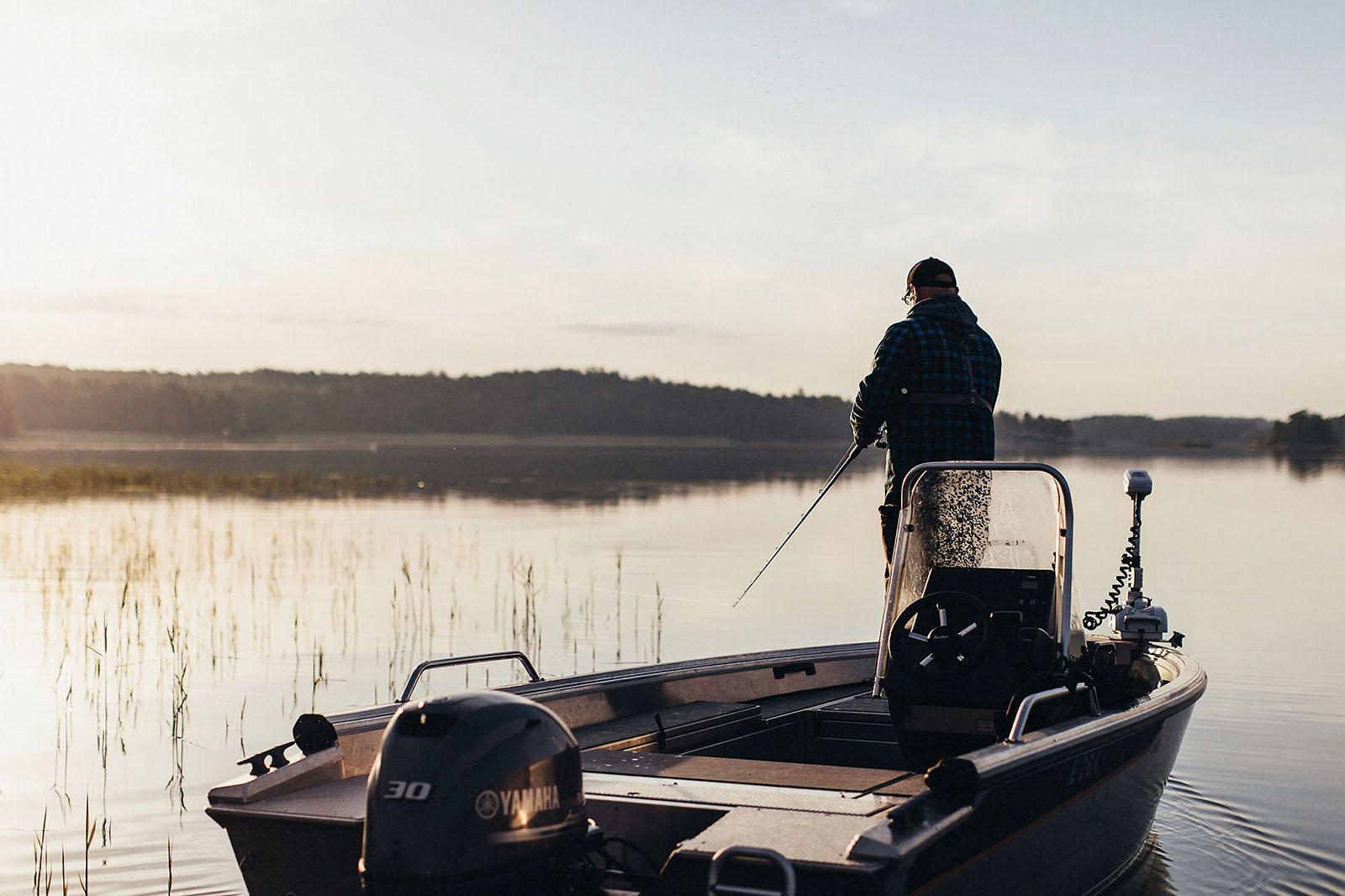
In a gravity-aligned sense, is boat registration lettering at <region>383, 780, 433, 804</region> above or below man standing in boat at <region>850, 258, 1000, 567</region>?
below

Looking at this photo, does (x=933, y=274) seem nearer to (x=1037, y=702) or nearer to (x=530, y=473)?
(x=1037, y=702)

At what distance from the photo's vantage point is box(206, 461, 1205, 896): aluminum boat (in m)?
3.15

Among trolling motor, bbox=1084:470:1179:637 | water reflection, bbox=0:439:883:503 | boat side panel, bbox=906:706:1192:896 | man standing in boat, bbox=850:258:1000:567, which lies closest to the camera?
boat side panel, bbox=906:706:1192:896

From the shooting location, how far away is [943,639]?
444 centimetres

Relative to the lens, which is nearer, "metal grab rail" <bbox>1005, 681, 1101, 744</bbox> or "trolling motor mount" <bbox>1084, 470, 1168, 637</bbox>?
"metal grab rail" <bbox>1005, 681, 1101, 744</bbox>

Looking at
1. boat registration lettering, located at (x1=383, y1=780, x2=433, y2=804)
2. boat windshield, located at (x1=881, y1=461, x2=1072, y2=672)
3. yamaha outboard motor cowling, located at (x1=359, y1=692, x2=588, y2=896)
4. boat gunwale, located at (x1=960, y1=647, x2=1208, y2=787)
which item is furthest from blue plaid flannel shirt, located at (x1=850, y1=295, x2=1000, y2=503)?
boat registration lettering, located at (x1=383, y1=780, x2=433, y2=804)

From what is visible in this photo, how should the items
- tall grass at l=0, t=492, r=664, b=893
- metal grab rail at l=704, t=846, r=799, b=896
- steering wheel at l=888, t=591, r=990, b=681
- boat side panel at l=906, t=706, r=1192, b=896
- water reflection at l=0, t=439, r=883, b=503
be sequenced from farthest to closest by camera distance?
1. water reflection at l=0, t=439, r=883, b=503
2. tall grass at l=0, t=492, r=664, b=893
3. steering wheel at l=888, t=591, r=990, b=681
4. boat side panel at l=906, t=706, r=1192, b=896
5. metal grab rail at l=704, t=846, r=799, b=896

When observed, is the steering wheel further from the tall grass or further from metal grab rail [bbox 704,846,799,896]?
the tall grass

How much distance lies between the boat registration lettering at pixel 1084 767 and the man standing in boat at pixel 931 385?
132cm

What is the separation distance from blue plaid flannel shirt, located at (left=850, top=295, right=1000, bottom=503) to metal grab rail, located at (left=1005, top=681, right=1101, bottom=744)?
→ 1231 mm

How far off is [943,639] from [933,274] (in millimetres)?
1770

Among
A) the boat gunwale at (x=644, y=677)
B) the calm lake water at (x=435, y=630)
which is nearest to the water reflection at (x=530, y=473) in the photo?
the calm lake water at (x=435, y=630)

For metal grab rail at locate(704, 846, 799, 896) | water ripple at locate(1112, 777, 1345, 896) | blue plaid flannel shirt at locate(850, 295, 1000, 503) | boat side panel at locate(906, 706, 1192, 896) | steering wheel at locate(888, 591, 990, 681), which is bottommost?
water ripple at locate(1112, 777, 1345, 896)

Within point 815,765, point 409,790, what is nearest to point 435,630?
point 815,765
